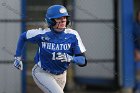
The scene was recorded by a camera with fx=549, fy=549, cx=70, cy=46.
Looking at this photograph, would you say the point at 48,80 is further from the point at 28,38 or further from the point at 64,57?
the point at 28,38

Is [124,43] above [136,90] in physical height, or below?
above

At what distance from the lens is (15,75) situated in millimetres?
8055

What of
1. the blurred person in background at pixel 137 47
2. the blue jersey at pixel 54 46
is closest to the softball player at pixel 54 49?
the blue jersey at pixel 54 46

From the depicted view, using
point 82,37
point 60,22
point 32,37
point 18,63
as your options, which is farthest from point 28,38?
point 82,37

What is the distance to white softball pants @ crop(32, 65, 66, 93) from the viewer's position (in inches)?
223

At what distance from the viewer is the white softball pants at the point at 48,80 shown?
223 inches

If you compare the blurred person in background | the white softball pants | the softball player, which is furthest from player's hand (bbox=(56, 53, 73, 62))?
the blurred person in background

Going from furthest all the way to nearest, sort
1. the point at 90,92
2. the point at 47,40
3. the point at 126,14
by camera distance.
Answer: the point at 90,92, the point at 126,14, the point at 47,40

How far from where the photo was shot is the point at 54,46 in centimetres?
579

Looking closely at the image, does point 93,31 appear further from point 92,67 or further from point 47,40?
point 47,40

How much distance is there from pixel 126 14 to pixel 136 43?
0.45 meters

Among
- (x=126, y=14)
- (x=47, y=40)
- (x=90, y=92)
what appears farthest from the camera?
(x=90, y=92)

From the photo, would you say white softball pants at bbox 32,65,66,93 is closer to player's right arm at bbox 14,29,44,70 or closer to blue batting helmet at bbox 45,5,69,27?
player's right arm at bbox 14,29,44,70

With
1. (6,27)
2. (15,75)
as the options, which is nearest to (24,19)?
(6,27)
